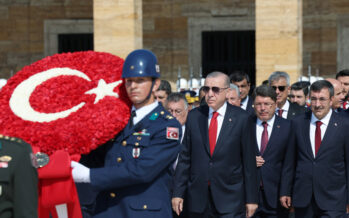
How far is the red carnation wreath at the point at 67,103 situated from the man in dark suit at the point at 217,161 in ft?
6.59

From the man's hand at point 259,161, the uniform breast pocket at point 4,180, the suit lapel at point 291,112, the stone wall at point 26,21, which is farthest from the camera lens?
the stone wall at point 26,21

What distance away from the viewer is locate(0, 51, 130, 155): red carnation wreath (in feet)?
12.3

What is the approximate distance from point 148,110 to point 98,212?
2.26ft

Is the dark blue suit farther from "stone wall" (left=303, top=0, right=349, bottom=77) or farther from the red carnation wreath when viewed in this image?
"stone wall" (left=303, top=0, right=349, bottom=77)

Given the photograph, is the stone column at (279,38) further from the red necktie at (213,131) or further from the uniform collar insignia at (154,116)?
the uniform collar insignia at (154,116)

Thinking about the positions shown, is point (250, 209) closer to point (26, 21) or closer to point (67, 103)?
point (67, 103)

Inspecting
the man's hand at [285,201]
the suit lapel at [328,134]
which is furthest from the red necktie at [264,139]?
the suit lapel at [328,134]

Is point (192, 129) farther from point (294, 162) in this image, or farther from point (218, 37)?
point (218, 37)

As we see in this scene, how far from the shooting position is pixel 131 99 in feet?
13.0

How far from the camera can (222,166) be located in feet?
19.3

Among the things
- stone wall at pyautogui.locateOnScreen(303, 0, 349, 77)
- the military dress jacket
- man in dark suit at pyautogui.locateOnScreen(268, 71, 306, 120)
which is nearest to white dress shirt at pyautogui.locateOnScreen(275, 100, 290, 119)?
man in dark suit at pyautogui.locateOnScreen(268, 71, 306, 120)

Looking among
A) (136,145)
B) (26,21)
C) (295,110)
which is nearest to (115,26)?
(295,110)

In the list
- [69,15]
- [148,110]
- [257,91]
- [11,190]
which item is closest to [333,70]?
[69,15]

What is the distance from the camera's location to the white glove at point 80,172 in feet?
12.4
